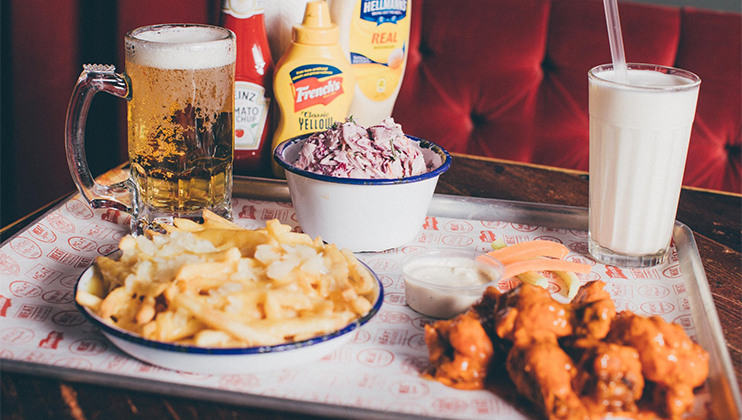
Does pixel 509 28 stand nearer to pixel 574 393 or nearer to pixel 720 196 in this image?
pixel 720 196

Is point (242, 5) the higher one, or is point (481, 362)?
point (242, 5)

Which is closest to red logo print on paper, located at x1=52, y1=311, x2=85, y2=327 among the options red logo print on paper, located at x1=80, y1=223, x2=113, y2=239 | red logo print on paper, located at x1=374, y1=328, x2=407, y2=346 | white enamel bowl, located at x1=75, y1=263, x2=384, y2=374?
white enamel bowl, located at x1=75, y1=263, x2=384, y2=374

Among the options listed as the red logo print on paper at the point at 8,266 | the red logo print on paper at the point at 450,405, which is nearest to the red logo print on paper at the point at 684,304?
the red logo print on paper at the point at 450,405

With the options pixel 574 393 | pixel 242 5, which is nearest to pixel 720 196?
pixel 574 393

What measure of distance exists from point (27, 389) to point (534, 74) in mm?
2243

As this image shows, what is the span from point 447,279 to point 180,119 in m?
0.62

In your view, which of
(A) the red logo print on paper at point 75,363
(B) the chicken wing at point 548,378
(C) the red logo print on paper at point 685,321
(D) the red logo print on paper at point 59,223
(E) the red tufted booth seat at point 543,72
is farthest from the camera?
(E) the red tufted booth seat at point 543,72

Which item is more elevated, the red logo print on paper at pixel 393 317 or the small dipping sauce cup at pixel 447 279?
the small dipping sauce cup at pixel 447 279

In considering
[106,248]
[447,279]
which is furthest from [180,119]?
[447,279]

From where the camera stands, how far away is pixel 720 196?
6.12 feet

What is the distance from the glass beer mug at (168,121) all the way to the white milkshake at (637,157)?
0.77m

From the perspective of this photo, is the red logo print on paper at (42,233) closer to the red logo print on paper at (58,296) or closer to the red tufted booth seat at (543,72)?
the red logo print on paper at (58,296)

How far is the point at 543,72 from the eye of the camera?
272 cm

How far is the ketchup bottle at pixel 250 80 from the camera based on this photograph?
1708 millimetres
